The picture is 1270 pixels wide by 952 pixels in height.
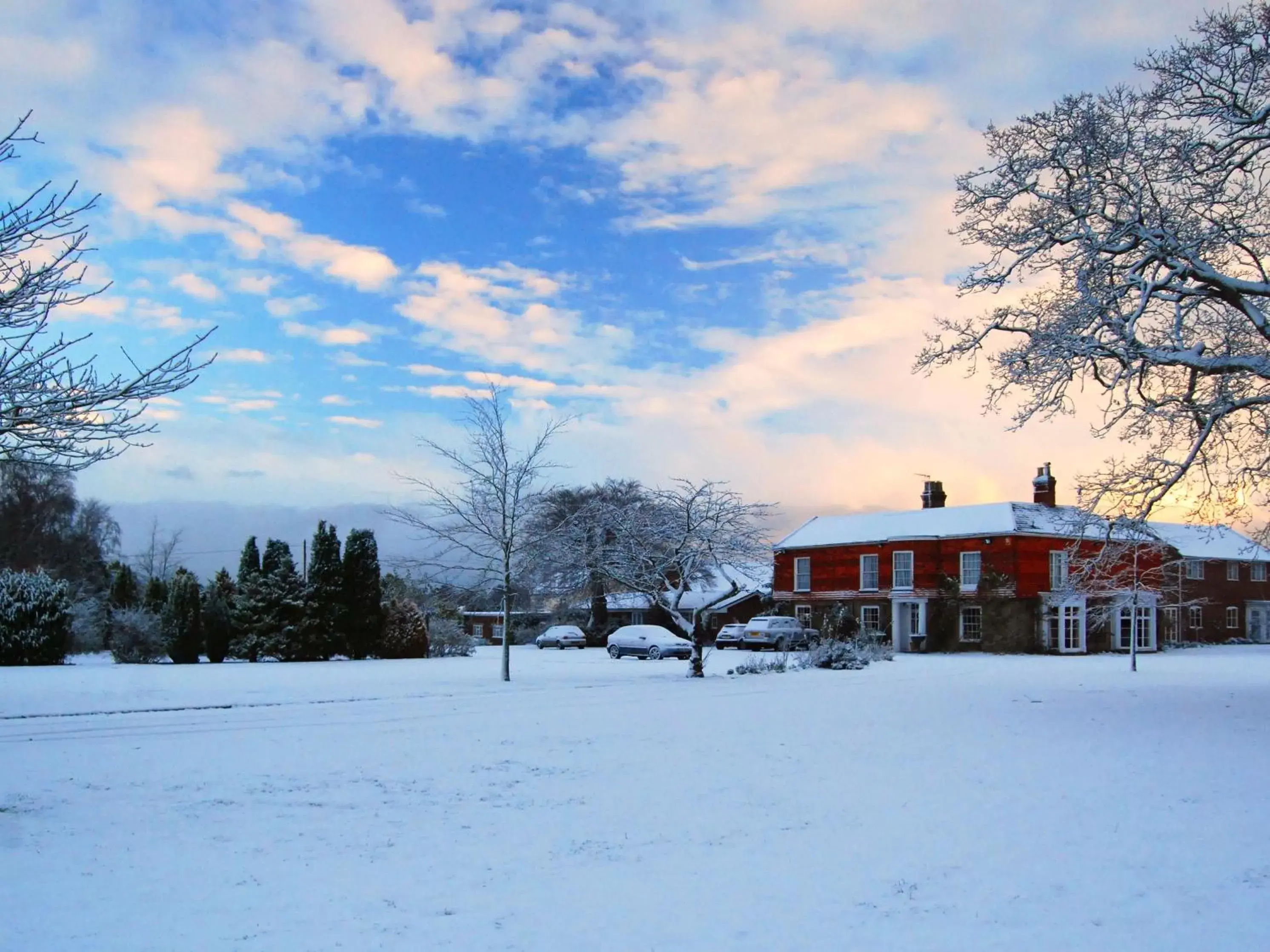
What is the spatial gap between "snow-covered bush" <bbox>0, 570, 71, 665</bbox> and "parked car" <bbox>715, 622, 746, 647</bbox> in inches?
1115

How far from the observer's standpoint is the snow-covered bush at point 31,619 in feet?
102

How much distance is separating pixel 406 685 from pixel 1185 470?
57.2ft

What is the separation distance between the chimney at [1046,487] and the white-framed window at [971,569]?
5175 mm

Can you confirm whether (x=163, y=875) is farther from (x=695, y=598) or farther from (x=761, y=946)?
(x=695, y=598)

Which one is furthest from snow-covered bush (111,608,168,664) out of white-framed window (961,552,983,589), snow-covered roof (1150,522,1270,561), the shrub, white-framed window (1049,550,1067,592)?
snow-covered roof (1150,522,1270,561)

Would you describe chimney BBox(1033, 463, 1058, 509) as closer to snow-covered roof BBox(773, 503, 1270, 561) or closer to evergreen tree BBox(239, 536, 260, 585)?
snow-covered roof BBox(773, 503, 1270, 561)

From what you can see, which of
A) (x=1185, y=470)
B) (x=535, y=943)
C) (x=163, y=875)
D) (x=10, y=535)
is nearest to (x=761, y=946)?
(x=535, y=943)

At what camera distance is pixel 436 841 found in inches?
340

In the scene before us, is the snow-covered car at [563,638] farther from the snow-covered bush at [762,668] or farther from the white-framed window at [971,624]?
the snow-covered bush at [762,668]

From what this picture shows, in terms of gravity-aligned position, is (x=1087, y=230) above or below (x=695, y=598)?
above

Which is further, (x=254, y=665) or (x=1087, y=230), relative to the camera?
(x=254, y=665)

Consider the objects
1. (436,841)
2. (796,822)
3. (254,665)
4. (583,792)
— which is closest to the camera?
(436,841)

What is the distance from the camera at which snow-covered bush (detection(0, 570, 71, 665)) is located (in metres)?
31.0

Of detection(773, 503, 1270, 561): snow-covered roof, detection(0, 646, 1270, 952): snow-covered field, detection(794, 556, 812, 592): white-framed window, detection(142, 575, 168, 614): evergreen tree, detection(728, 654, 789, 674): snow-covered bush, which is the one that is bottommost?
detection(728, 654, 789, 674): snow-covered bush
